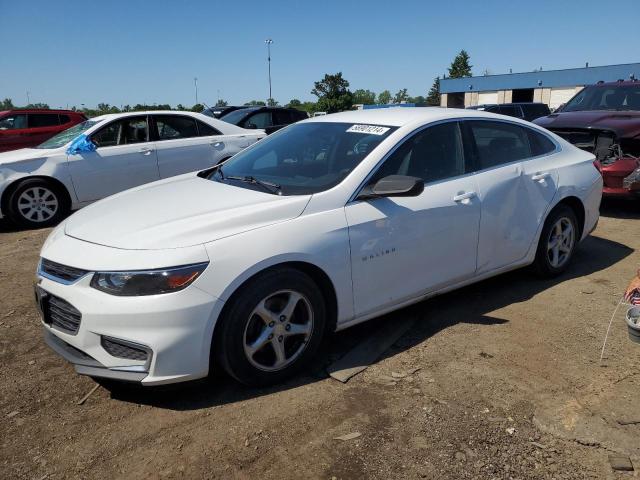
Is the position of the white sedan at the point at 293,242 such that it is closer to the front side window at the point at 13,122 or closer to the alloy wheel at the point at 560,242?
the alloy wheel at the point at 560,242

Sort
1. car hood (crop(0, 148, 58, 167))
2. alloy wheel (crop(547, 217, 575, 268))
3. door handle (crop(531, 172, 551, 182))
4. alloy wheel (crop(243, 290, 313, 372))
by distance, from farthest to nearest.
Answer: car hood (crop(0, 148, 58, 167))
alloy wheel (crop(547, 217, 575, 268))
door handle (crop(531, 172, 551, 182))
alloy wheel (crop(243, 290, 313, 372))

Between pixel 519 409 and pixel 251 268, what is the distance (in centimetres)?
163

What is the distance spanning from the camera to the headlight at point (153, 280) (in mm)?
2719

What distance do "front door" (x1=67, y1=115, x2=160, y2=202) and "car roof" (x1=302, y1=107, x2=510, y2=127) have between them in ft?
14.1

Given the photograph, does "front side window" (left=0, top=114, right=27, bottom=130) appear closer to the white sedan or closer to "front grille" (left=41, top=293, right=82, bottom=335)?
the white sedan

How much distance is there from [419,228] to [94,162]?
222 inches

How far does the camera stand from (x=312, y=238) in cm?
310

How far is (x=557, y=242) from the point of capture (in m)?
4.76

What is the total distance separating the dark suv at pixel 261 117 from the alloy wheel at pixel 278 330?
8.39 meters

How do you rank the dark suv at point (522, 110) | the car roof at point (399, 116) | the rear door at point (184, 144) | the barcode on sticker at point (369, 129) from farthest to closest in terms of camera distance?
the dark suv at point (522, 110), the rear door at point (184, 144), the car roof at point (399, 116), the barcode on sticker at point (369, 129)

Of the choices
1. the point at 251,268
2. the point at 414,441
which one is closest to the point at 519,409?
A: the point at 414,441

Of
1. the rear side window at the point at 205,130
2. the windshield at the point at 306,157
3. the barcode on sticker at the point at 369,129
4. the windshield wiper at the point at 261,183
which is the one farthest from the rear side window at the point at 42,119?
the barcode on sticker at the point at 369,129

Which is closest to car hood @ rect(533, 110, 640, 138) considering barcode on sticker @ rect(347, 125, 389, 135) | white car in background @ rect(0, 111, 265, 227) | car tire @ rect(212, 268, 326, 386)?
barcode on sticker @ rect(347, 125, 389, 135)

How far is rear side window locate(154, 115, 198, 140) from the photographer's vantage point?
8.16 m
